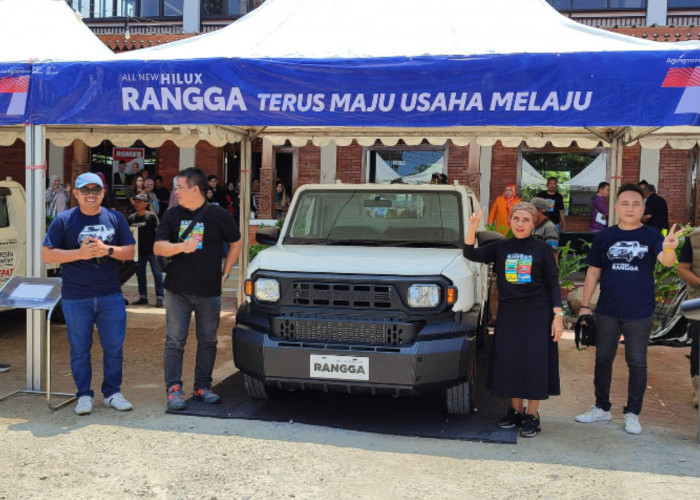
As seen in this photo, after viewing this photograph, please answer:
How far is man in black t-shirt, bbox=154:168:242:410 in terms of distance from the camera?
5504mm

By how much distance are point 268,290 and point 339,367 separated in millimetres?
813

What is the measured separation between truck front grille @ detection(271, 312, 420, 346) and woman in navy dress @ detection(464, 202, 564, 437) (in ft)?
2.20

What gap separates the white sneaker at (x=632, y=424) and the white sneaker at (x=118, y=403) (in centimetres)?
382

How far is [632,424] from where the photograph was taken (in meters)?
5.30

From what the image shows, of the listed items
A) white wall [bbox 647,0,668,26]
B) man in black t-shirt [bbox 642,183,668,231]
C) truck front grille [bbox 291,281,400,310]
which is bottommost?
truck front grille [bbox 291,281,400,310]

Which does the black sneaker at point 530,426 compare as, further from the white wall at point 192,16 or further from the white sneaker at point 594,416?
the white wall at point 192,16

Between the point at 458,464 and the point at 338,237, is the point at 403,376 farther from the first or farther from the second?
the point at 338,237

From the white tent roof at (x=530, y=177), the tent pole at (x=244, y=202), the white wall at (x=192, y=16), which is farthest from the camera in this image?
the white wall at (x=192, y=16)

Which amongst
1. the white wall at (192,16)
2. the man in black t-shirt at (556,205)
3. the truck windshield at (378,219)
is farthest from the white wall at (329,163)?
the truck windshield at (378,219)

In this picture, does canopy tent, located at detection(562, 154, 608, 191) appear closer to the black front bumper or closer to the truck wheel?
the black front bumper

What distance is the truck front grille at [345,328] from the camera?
5.05m

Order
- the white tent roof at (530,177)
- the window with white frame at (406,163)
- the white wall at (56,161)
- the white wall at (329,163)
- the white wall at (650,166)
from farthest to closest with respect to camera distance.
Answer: the white wall at (56,161), the white wall at (329,163), the window with white frame at (406,163), the white tent roof at (530,177), the white wall at (650,166)

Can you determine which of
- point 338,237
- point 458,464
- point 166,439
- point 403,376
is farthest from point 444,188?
point 166,439

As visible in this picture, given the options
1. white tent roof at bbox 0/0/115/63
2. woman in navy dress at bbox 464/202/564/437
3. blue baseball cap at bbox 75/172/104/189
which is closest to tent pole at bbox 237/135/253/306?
white tent roof at bbox 0/0/115/63
